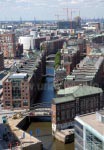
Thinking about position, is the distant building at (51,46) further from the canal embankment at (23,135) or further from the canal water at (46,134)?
the canal embankment at (23,135)

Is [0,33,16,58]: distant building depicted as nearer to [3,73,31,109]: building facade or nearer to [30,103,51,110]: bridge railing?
[3,73,31,109]: building facade

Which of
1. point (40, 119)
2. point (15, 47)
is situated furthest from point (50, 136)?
point (15, 47)

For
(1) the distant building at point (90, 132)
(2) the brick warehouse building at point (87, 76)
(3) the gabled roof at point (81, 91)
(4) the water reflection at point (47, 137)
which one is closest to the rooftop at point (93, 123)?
(1) the distant building at point (90, 132)

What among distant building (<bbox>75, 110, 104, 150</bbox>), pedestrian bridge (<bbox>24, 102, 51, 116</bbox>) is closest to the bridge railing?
pedestrian bridge (<bbox>24, 102, 51, 116</bbox>)

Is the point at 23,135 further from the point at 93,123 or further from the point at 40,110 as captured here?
the point at 93,123

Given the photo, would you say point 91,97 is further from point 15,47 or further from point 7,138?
point 15,47

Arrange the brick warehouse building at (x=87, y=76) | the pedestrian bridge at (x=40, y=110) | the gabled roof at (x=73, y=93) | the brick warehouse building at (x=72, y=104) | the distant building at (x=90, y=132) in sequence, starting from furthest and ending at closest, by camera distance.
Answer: the brick warehouse building at (x=87, y=76), the pedestrian bridge at (x=40, y=110), the gabled roof at (x=73, y=93), the brick warehouse building at (x=72, y=104), the distant building at (x=90, y=132)
